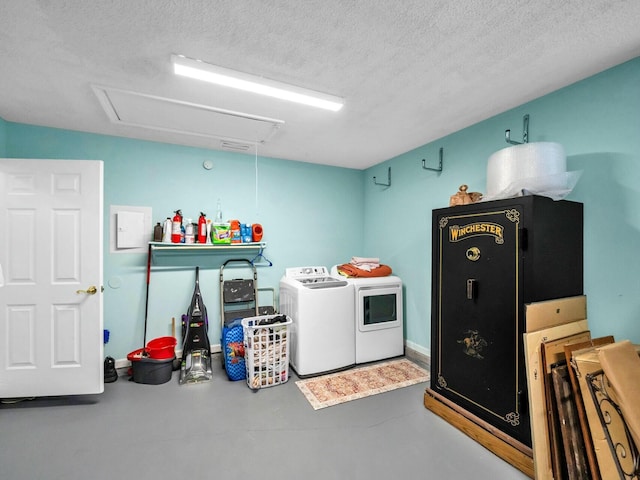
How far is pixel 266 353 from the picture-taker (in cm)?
285

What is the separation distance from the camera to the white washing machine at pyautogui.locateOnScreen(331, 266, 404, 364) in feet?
10.8

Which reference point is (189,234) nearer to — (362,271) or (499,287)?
(362,271)

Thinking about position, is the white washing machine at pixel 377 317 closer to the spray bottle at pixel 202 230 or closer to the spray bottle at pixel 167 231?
the spray bottle at pixel 202 230

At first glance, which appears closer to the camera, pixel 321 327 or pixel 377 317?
pixel 321 327

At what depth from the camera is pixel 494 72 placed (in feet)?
6.39

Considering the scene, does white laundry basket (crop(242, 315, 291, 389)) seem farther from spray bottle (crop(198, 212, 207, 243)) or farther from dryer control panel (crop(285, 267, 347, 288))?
spray bottle (crop(198, 212, 207, 243))

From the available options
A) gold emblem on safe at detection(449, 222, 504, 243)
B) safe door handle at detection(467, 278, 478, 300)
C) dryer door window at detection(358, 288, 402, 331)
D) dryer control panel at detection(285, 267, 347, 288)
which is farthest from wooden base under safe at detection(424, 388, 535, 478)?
dryer control panel at detection(285, 267, 347, 288)

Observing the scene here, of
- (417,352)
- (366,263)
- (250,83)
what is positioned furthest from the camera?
(366,263)

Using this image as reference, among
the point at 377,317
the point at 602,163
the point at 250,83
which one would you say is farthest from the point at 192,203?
the point at 602,163

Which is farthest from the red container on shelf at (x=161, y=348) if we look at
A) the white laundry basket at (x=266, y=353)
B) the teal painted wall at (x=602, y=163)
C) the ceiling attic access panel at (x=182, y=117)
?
the teal painted wall at (x=602, y=163)

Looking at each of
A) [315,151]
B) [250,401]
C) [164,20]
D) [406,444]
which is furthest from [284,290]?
[164,20]

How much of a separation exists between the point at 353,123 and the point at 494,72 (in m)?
1.18

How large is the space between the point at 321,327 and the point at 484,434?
62.8 inches

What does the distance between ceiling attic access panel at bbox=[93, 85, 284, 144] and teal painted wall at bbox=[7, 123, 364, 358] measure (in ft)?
1.86
